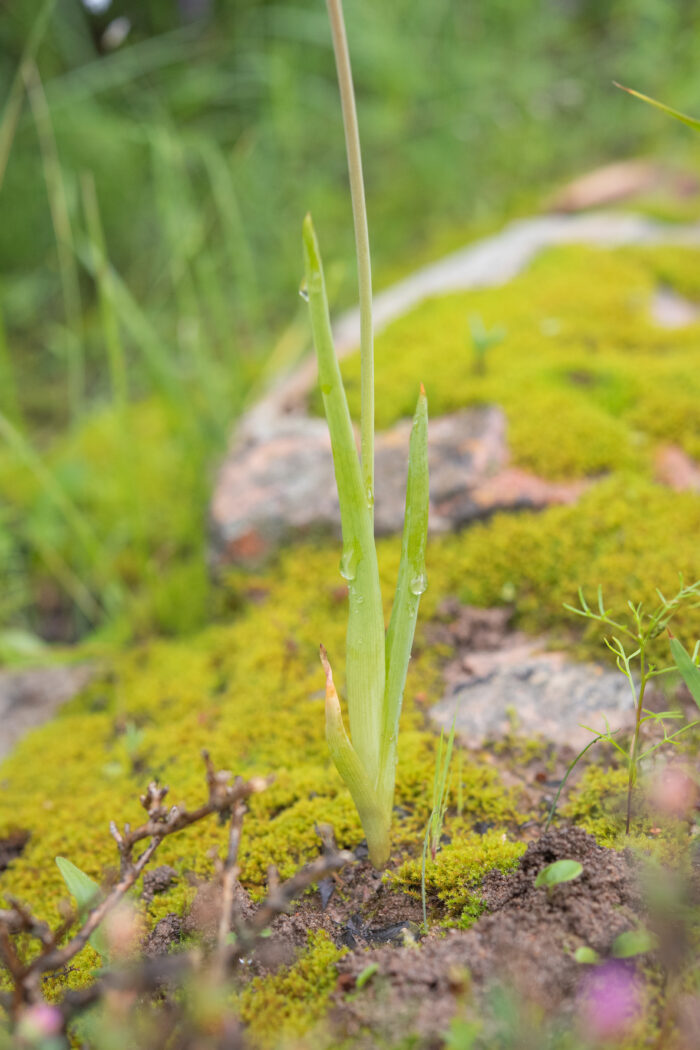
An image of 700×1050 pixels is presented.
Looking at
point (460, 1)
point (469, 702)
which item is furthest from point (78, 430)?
point (460, 1)

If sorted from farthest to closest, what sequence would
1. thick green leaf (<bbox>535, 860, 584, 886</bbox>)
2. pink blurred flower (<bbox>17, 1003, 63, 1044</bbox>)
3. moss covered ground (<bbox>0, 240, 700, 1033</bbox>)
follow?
moss covered ground (<bbox>0, 240, 700, 1033</bbox>)
thick green leaf (<bbox>535, 860, 584, 886</bbox>)
pink blurred flower (<bbox>17, 1003, 63, 1044</bbox>)

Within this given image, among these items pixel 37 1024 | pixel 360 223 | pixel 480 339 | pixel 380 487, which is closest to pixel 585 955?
pixel 37 1024

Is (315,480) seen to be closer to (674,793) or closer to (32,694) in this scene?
(32,694)

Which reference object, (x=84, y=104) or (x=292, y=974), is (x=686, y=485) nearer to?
(x=292, y=974)

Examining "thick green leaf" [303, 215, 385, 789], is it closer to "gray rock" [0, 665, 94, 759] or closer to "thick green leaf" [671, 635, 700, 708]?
"thick green leaf" [671, 635, 700, 708]

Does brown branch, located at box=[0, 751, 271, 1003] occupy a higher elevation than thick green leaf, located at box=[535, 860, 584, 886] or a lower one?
higher

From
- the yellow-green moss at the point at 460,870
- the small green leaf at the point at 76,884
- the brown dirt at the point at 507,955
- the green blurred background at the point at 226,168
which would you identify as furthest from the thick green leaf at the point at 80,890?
the green blurred background at the point at 226,168

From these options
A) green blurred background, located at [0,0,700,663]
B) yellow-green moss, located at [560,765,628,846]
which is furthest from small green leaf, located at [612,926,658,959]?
green blurred background, located at [0,0,700,663]
